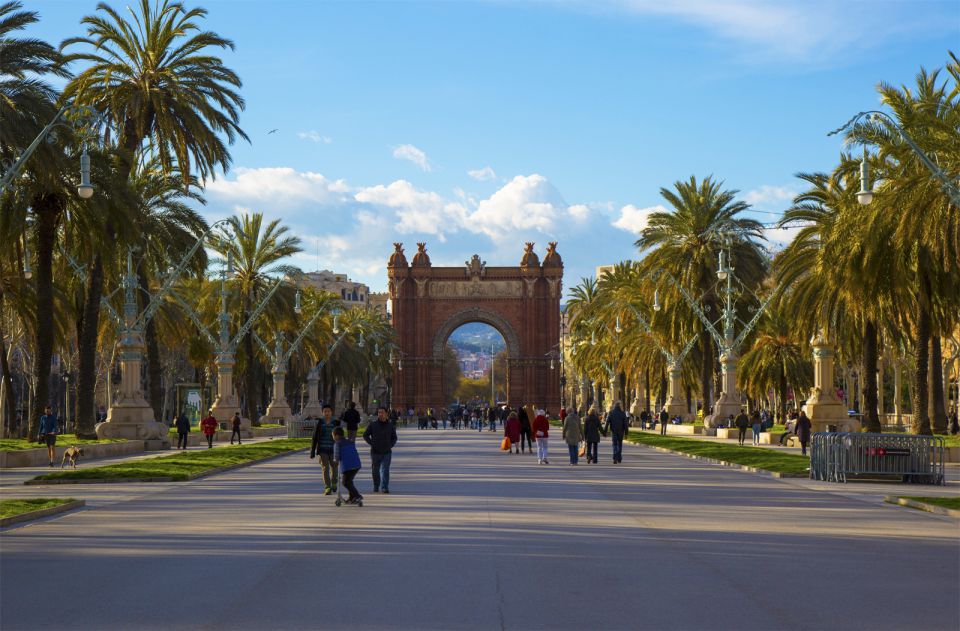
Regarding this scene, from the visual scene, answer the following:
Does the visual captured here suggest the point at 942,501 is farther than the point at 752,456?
No

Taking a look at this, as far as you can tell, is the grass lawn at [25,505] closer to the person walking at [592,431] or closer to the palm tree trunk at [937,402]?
the person walking at [592,431]

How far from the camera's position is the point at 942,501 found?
1873 cm

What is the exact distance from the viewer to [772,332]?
70.7 meters

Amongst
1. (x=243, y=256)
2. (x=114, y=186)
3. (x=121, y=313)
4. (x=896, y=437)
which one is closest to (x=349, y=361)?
(x=243, y=256)

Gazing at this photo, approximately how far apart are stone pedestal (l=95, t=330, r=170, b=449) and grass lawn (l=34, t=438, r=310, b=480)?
3796 millimetres

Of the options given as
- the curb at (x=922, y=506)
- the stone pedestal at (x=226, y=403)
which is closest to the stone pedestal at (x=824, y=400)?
the curb at (x=922, y=506)

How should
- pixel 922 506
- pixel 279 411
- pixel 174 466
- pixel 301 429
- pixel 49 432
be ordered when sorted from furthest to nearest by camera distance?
pixel 279 411 → pixel 301 429 → pixel 49 432 → pixel 174 466 → pixel 922 506

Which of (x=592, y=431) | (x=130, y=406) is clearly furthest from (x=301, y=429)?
(x=592, y=431)

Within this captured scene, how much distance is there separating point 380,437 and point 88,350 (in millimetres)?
18992

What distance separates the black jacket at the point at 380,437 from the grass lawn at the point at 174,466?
6078 millimetres

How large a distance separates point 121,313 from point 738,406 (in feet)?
88.6

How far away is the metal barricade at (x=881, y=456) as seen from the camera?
81.0 feet

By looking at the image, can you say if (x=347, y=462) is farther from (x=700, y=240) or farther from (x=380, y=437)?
(x=700, y=240)

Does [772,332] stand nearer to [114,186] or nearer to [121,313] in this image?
[121,313]
